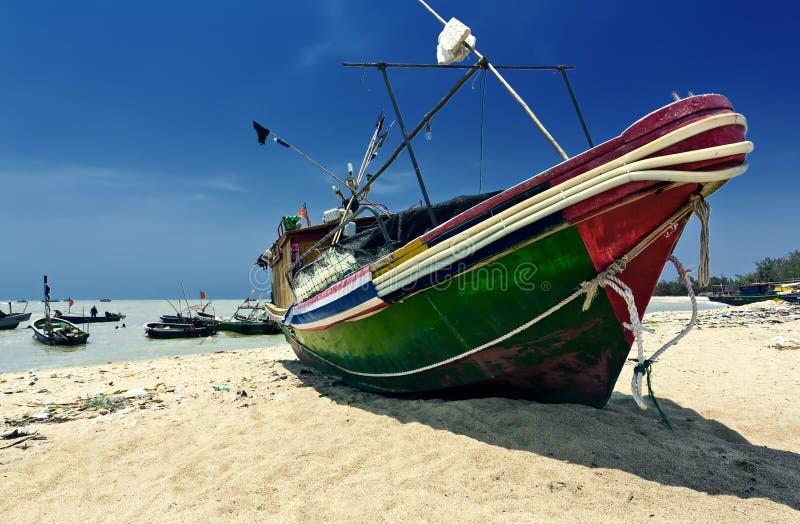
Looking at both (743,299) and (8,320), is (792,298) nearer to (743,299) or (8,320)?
(743,299)

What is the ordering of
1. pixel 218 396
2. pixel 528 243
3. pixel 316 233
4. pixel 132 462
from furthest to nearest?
pixel 316 233 → pixel 218 396 → pixel 132 462 → pixel 528 243

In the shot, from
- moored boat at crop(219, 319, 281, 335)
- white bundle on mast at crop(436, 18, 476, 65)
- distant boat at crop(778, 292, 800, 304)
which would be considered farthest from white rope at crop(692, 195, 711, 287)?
distant boat at crop(778, 292, 800, 304)

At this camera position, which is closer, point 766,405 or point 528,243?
point 528,243

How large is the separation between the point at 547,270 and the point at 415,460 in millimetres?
2112

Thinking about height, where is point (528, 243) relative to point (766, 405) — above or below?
above

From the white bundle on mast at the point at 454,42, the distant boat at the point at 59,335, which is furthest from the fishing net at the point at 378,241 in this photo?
the distant boat at the point at 59,335

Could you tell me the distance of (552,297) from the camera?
339 cm

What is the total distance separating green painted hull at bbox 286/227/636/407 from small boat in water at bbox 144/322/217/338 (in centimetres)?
2290

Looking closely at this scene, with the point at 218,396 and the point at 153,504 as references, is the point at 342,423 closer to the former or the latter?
the point at 153,504

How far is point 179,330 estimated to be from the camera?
2330 centimetres

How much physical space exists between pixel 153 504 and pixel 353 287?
8.92 feet

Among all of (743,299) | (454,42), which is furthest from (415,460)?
(743,299)

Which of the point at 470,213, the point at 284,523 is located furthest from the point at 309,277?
the point at 284,523

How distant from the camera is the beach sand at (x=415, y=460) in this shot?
271cm
